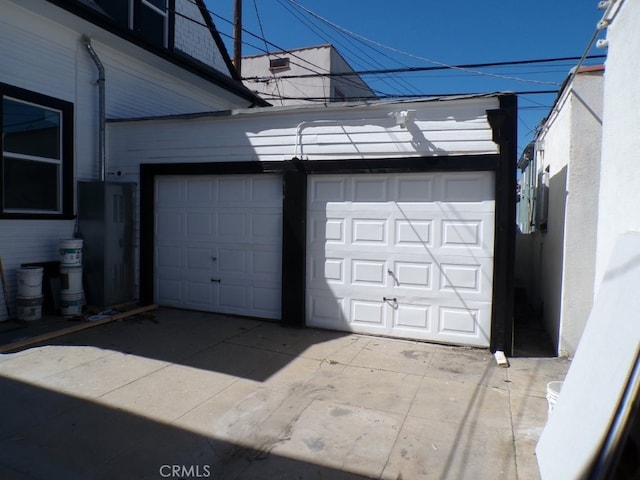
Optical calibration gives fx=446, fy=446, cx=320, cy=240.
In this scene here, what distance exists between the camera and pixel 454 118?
5684 millimetres

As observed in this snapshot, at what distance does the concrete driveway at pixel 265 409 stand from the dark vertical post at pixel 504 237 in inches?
14.5

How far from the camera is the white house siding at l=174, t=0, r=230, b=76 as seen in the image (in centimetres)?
992

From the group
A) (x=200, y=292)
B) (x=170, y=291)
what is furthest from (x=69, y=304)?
(x=200, y=292)

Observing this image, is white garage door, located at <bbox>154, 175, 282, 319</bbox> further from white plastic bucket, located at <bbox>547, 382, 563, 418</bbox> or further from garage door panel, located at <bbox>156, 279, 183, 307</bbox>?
white plastic bucket, located at <bbox>547, 382, 563, 418</bbox>

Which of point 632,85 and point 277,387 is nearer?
point 632,85

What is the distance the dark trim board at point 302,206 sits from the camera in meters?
5.46

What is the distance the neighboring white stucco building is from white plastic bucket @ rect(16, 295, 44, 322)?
15519 mm

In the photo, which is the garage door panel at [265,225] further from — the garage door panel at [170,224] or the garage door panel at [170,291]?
the garage door panel at [170,291]

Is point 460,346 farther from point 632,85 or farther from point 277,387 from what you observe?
point 632,85

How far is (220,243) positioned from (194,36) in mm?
5993

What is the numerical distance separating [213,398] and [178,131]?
4720 mm

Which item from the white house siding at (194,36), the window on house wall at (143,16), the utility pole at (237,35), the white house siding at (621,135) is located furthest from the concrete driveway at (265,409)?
the utility pole at (237,35)

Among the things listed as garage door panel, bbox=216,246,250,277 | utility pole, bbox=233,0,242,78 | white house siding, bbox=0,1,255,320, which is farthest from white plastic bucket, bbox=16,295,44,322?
utility pole, bbox=233,0,242,78

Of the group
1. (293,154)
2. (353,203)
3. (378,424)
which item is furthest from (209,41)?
(378,424)
